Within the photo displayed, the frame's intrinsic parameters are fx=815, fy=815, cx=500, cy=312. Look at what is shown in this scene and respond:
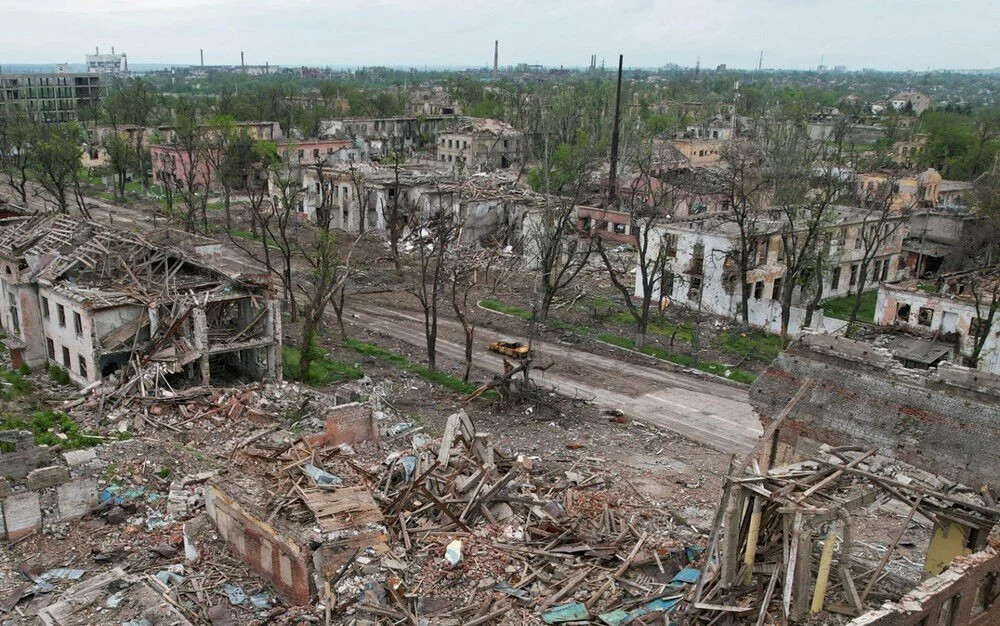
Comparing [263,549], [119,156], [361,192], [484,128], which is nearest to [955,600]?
[263,549]

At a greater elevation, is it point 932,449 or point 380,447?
point 932,449

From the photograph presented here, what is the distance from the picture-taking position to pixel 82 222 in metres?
33.4

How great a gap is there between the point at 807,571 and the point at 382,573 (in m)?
8.18

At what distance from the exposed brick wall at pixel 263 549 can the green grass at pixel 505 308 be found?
2351 cm

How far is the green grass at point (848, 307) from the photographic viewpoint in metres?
43.2

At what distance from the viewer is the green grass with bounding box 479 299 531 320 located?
4081 cm

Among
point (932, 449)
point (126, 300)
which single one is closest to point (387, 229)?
point (126, 300)

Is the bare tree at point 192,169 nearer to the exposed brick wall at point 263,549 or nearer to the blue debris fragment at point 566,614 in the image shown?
the exposed brick wall at point 263,549

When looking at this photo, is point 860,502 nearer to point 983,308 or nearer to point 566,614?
point 566,614

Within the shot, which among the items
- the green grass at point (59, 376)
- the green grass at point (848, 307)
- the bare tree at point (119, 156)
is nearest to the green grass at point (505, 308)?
the green grass at point (848, 307)

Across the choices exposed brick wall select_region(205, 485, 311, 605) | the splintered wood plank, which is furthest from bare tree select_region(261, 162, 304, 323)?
the splintered wood plank

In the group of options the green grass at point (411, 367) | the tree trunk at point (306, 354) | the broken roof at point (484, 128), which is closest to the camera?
the tree trunk at point (306, 354)

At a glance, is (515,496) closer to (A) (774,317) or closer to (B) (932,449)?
(B) (932,449)

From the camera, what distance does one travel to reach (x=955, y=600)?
13.5 m
